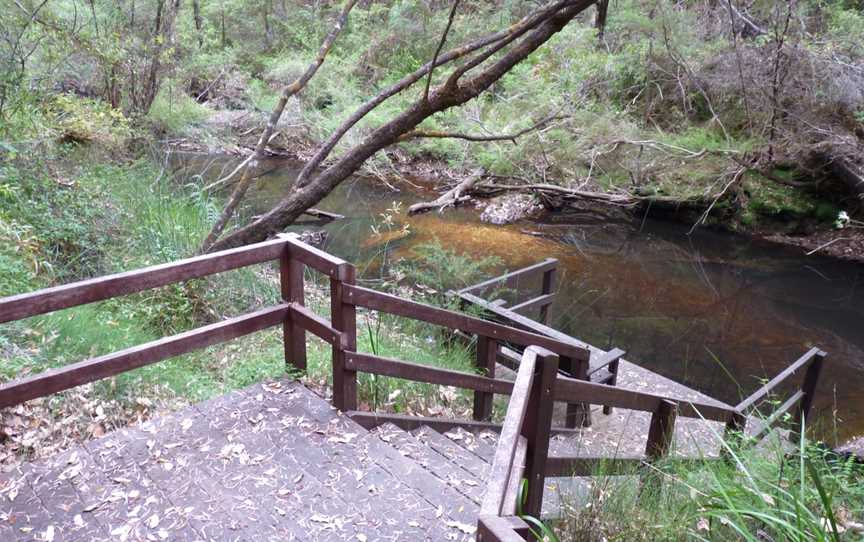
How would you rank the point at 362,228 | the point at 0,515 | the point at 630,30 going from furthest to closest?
the point at 630,30 < the point at 362,228 < the point at 0,515

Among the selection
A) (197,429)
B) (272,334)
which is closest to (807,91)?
(272,334)

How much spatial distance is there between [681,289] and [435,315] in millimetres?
9361

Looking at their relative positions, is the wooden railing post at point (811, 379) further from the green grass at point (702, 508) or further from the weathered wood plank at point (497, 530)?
the weathered wood plank at point (497, 530)

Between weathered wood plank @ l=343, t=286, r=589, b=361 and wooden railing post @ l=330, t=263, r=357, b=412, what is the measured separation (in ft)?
0.19

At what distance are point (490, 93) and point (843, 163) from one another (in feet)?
32.3

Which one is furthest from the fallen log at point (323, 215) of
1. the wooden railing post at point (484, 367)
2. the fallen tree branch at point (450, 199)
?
the wooden railing post at point (484, 367)

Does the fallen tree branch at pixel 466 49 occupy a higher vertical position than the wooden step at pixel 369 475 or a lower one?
higher

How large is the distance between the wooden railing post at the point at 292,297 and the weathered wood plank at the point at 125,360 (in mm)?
88

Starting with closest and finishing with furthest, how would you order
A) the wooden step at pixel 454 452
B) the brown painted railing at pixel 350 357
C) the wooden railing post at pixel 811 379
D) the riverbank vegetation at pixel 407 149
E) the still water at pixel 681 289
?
the brown painted railing at pixel 350 357 < the wooden step at pixel 454 452 < the riverbank vegetation at pixel 407 149 < the wooden railing post at pixel 811 379 < the still water at pixel 681 289

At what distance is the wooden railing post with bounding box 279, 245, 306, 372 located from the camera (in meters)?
3.99

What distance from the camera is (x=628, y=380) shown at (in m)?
7.58

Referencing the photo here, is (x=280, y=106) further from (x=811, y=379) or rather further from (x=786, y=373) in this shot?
(x=811, y=379)

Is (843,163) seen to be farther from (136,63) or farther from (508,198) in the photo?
(136,63)

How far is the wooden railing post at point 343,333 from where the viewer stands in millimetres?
3617
